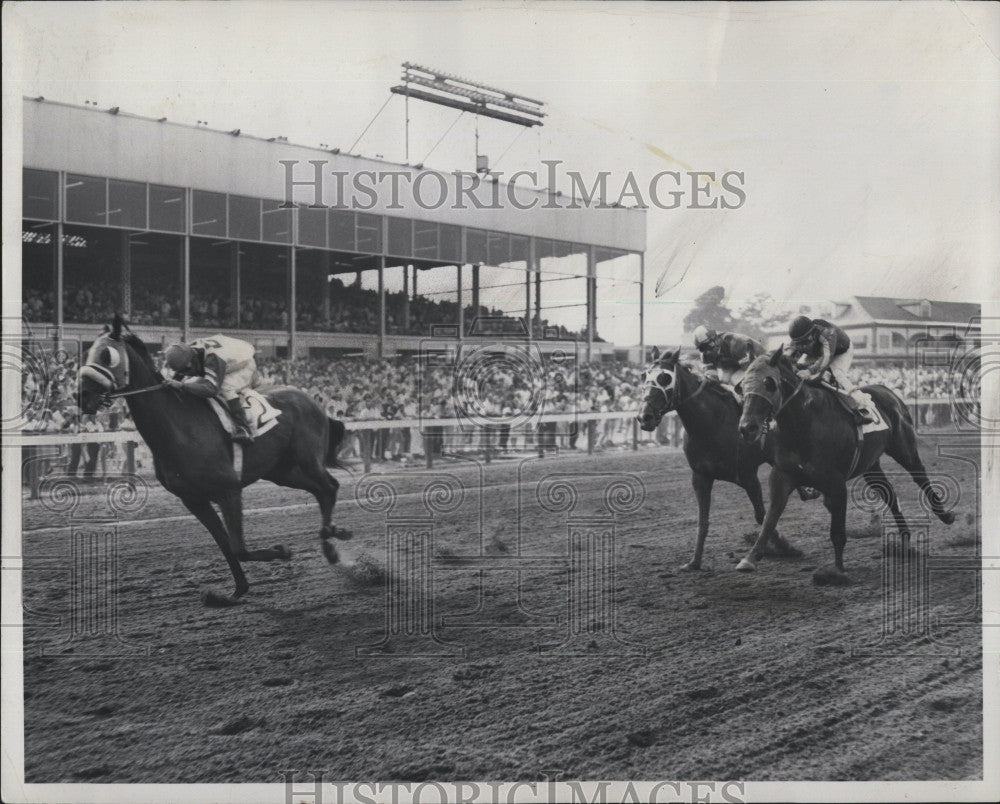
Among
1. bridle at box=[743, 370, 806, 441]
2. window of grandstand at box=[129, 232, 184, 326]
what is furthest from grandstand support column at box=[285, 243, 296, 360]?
bridle at box=[743, 370, 806, 441]

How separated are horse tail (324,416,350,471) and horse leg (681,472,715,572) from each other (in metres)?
1.83

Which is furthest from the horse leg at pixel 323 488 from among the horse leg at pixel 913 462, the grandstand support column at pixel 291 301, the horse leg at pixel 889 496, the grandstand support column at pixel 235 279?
the horse leg at pixel 913 462

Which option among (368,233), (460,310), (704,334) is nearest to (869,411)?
Answer: (704,334)

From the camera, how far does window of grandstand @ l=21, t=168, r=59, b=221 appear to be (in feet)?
13.5

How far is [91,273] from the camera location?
13.4 ft

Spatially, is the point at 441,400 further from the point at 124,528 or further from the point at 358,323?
the point at 124,528

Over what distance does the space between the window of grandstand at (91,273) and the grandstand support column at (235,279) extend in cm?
49

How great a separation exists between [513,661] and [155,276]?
2.55 metres

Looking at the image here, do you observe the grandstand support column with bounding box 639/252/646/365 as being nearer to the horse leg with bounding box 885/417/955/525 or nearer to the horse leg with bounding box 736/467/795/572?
the horse leg with bounding box 736/467/795/572

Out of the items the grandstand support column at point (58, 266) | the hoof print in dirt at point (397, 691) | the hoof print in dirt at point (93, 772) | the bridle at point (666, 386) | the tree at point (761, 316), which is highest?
the grandstand support column at point (58, 266)

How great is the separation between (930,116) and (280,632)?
13.7 feet

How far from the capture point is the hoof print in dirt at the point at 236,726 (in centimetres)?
396

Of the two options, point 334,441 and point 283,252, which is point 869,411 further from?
point 283,252

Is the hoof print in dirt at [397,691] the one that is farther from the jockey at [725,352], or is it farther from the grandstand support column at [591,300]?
the jockey at [725,352]
